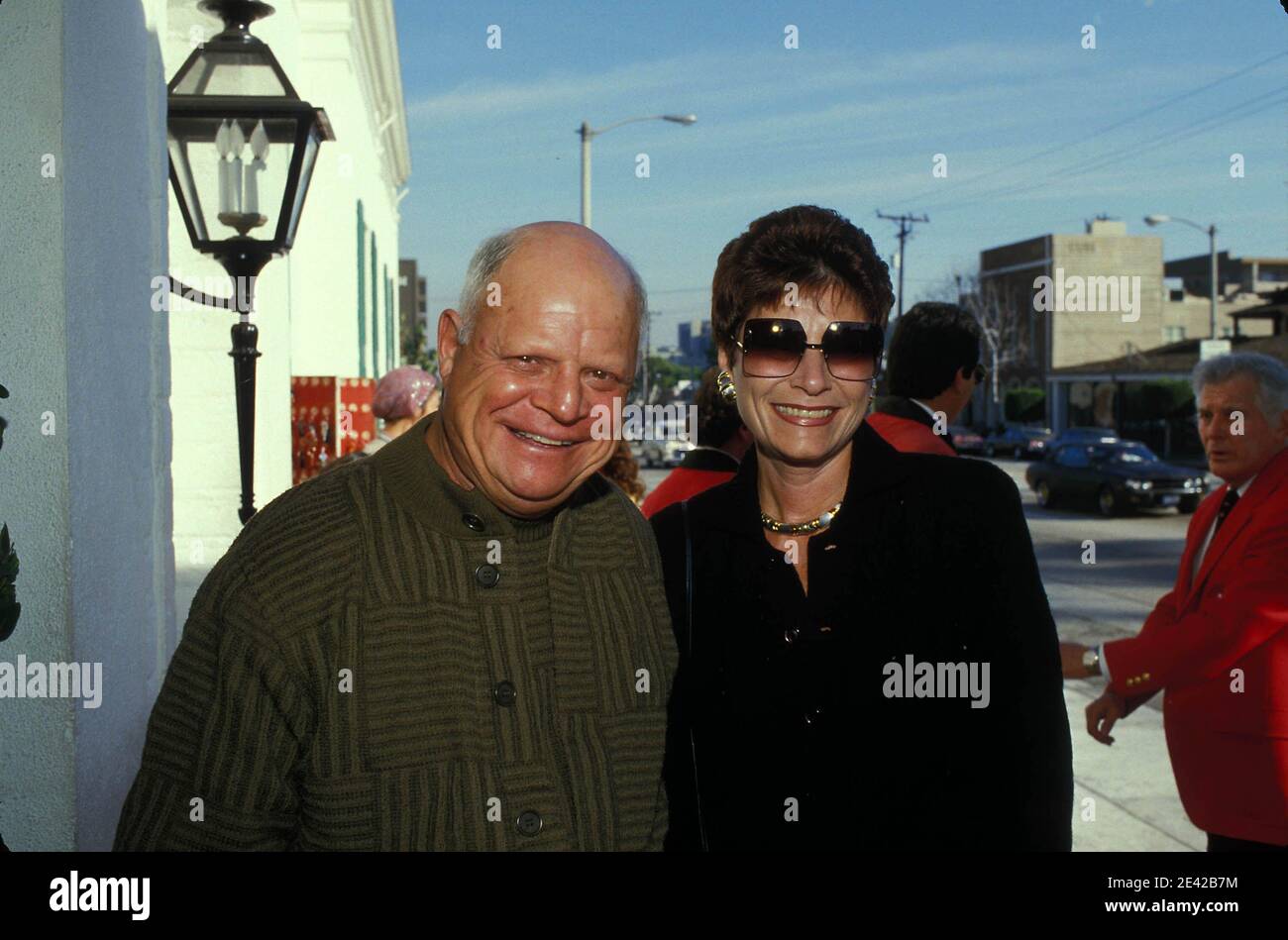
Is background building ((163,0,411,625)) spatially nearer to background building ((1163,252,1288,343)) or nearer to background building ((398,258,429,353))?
background building ((398,258,429,353))

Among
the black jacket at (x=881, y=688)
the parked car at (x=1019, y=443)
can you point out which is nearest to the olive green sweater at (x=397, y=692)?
the black jacket at (x=881, y=688)

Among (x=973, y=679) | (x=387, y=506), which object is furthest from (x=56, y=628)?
(x=973, y=679)

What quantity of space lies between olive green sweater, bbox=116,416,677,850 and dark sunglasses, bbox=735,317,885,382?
59 centimetres

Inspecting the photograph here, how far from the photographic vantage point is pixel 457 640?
183cm

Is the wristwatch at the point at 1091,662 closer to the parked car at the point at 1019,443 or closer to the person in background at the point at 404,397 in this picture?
the person in background at the point at 404,397

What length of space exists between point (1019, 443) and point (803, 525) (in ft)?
154

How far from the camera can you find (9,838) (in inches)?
112

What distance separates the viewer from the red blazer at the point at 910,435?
11.6 feet

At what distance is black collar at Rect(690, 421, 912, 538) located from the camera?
232 cm

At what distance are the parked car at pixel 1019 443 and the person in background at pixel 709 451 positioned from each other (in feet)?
A: 143

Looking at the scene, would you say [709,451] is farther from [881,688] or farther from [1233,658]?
[881,688]

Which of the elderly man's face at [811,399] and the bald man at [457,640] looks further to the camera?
the elderly man's face at [811,399]

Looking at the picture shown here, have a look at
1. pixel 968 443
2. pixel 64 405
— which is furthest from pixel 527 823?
pixel 968 443

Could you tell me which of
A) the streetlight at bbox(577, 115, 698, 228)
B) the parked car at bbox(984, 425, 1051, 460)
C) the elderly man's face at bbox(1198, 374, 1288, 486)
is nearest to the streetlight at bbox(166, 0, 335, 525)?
the elderly man's face at bbox(1198, 374, 1288, 486)
